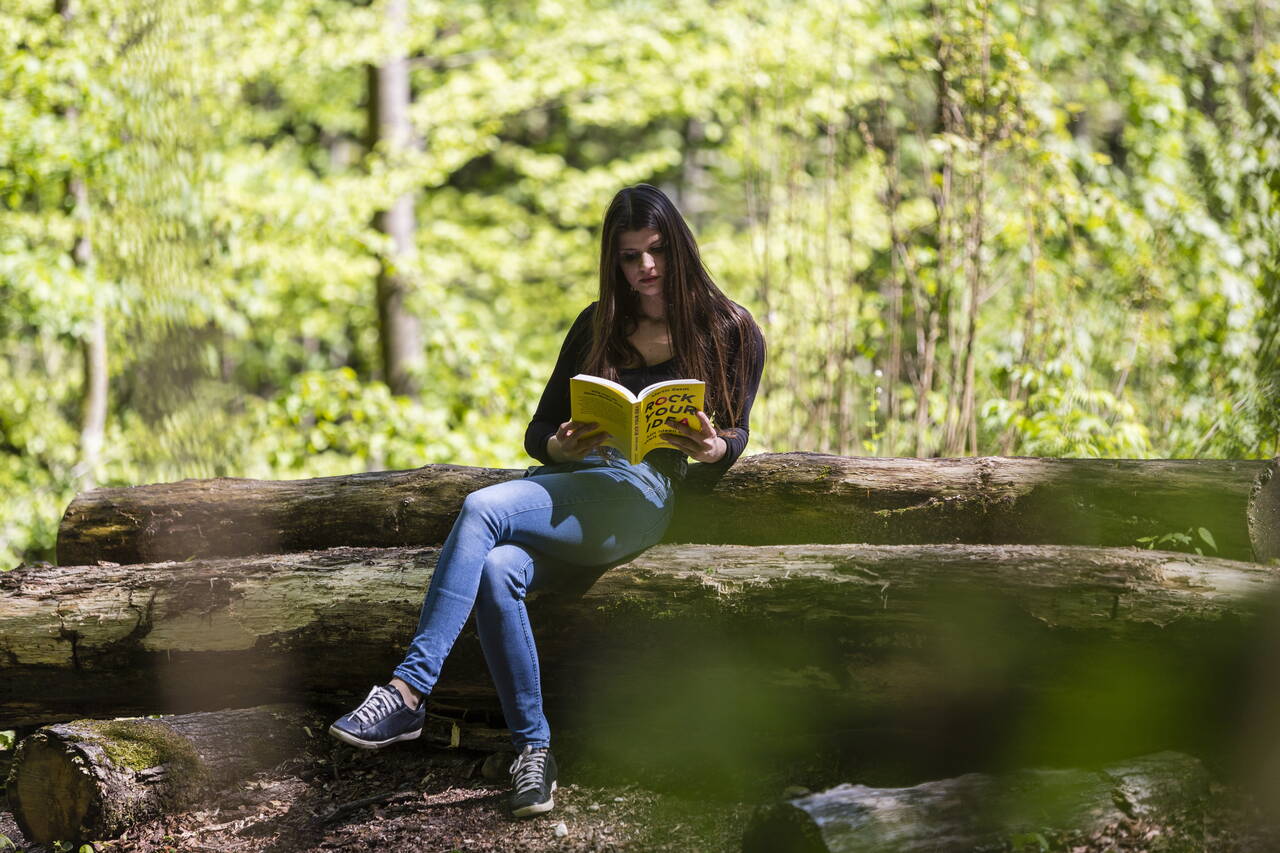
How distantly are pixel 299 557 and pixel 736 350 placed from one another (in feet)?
5.43

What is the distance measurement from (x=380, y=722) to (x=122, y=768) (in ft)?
3.27

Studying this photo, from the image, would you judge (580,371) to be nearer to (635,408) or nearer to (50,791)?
(635,408)

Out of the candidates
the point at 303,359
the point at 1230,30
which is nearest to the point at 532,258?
the point at 303,359

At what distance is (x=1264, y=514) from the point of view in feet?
10.7

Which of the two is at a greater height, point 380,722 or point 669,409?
point 669,409

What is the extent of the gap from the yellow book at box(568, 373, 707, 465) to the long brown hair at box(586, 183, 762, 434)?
0.32 metres

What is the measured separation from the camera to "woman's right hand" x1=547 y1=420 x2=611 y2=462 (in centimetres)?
294

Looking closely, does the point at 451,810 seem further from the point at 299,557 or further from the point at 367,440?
the point at 367,440

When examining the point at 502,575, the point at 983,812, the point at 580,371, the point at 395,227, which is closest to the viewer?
the point at 983,812

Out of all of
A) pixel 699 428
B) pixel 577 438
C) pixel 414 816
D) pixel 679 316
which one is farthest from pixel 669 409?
pixel 414 816

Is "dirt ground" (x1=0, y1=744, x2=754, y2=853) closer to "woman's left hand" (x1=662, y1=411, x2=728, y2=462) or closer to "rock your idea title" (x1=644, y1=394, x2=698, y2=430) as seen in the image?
"woman's left hand" (x1=662, y1=411, x2=728, y2=462)

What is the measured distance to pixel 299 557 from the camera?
11.9 ft

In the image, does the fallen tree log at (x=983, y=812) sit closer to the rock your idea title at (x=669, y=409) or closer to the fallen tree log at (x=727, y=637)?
the fallen tree log at (x=727, y=637)

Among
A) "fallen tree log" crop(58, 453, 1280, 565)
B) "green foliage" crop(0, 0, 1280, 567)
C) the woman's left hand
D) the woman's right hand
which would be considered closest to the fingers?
the woman's left hand
